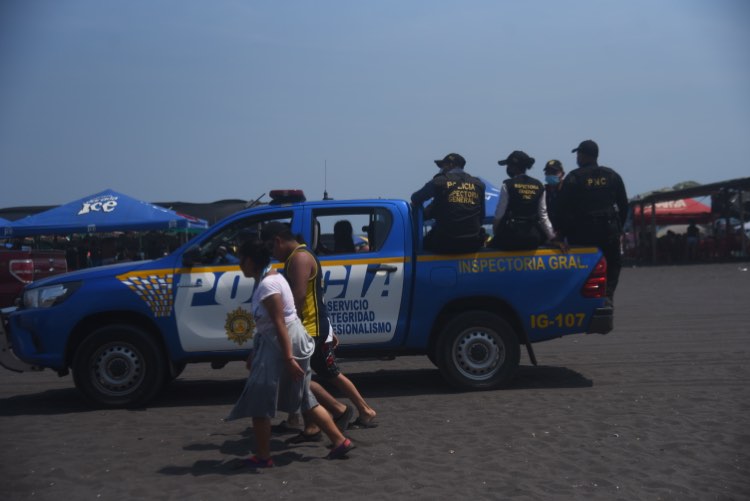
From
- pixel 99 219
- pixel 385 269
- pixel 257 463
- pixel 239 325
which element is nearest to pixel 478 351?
pixel 385 269

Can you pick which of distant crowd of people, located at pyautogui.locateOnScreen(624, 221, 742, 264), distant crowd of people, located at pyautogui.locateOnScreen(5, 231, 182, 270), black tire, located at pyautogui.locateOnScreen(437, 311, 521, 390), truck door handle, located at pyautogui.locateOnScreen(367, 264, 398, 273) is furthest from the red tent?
truck door handle, located at pyautogui.locateOnScreen(367, 264, 398, 273)

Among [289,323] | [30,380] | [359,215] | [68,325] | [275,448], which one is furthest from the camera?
[30,380]

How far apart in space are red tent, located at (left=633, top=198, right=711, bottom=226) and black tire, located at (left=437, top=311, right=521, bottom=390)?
110ft

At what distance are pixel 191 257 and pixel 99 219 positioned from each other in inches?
499

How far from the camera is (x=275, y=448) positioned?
6410mm

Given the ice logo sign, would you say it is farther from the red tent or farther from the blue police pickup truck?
the red tent

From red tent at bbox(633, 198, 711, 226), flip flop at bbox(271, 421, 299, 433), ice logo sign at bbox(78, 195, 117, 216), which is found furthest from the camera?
red tent at bbox(633, 198, 711, 226)

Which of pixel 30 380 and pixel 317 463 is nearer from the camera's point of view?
pixel 317 463

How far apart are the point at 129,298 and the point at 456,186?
3449mm

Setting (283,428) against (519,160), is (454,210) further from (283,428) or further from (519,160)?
(283,428)

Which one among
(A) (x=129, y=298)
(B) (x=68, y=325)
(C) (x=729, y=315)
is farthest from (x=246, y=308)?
(C) (x=729, y=315)

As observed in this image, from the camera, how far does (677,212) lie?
132 ft

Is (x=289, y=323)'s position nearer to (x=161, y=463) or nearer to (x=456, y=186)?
(x=161, y=463)

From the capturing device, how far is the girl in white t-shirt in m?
5.64
